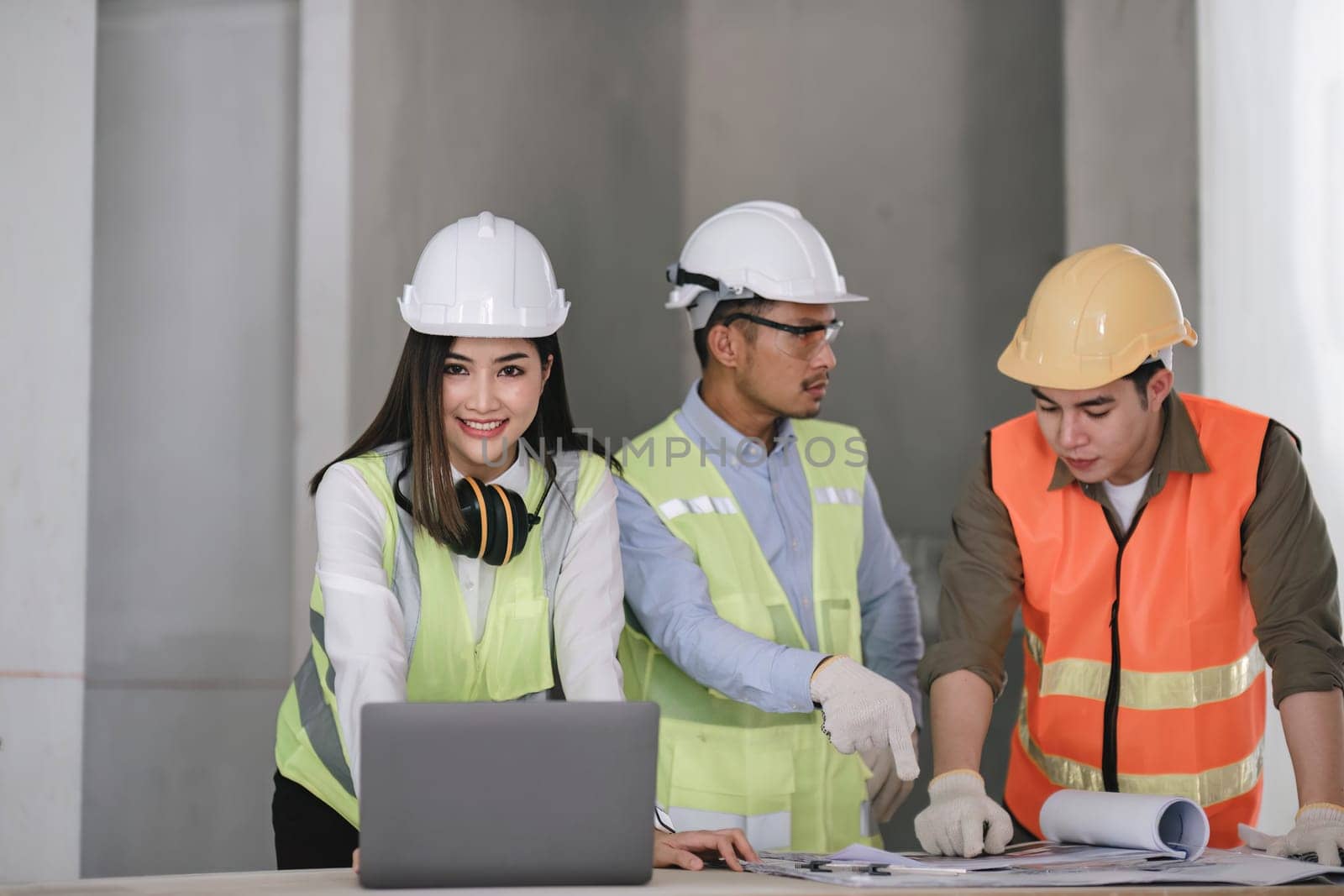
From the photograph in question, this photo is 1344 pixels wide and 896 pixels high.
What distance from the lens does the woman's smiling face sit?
2658 mm

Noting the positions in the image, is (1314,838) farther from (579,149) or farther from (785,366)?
(579,149)

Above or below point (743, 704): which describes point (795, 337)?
above

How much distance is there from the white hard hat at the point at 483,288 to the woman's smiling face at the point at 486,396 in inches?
1.3

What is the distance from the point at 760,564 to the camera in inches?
121

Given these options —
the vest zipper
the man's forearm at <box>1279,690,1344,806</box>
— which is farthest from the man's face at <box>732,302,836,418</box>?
the man's forearm at <box>1279,690,1344,806</box>

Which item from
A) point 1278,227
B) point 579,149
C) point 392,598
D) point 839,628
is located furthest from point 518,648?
point 1278,227

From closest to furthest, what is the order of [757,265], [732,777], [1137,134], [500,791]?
[500,791]
[732,777]
[757,265]
[1137,134]

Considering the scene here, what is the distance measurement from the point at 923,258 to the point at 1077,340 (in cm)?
180

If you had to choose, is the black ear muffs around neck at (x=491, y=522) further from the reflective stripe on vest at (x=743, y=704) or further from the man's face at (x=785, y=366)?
the man's face at (x=785, y=366)

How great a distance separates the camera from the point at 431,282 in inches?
107

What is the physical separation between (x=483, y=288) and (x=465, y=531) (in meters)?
0.51

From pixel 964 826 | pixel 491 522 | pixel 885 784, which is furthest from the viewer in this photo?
pixel 885 784

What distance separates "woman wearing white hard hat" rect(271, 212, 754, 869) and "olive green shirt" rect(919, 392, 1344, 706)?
700 mm

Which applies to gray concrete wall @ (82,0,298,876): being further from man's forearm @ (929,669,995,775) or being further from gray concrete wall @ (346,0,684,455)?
man's forearm @ (929,669,995,775)
